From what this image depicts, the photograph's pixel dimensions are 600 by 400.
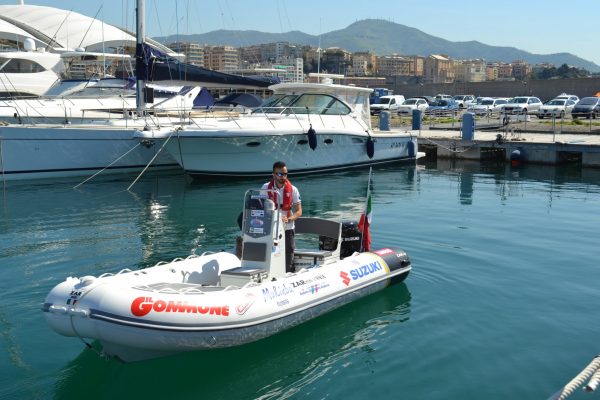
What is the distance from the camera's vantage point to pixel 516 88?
245ft

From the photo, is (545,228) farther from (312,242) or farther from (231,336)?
(231,336)

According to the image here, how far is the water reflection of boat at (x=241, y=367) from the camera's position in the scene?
687 cm

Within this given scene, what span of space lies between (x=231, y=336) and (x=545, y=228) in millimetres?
9843

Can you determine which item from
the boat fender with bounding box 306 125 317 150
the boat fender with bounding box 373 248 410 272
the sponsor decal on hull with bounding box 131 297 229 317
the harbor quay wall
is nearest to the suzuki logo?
the boat fender with bounding box 373 248 410 272

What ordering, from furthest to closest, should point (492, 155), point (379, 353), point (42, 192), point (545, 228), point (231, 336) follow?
point (492, 155) → point (42, 192) → point (545, 228) → point (379, 353) → point (231, 336)

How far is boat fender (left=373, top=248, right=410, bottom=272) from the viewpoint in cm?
988

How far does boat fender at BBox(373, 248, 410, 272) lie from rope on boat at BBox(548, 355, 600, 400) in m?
3.90

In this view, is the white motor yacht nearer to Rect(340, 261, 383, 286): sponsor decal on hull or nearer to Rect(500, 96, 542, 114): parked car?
Rect(340, 261, 383, 286): sponsor decal on hull

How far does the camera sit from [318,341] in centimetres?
820

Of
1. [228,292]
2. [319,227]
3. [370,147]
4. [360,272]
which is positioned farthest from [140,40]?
[228,292]

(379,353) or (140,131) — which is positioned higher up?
(140,131)

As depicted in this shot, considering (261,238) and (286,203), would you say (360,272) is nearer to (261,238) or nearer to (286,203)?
(286,203)

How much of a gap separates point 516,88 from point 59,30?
1961 inches

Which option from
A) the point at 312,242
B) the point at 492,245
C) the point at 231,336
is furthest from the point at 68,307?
the point at 492,245
